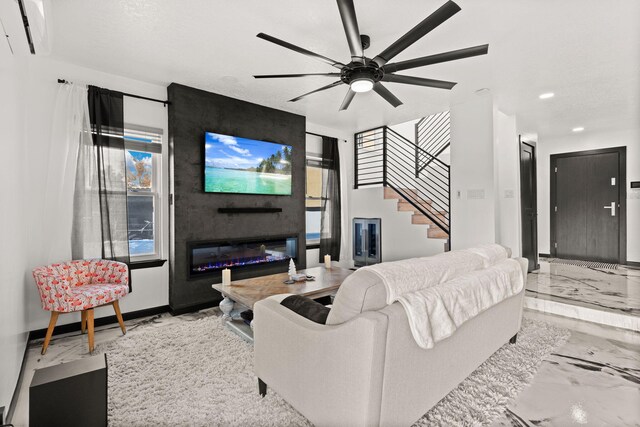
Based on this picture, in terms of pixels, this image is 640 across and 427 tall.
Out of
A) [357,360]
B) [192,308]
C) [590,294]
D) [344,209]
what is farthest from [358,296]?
[344,209]

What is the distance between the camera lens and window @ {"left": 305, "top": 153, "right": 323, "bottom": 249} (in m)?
5.43

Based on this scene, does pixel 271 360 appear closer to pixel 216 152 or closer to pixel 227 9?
pixel 227 9

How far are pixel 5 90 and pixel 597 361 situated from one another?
4525 mm

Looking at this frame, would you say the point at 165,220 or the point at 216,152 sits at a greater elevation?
the point at 216,152

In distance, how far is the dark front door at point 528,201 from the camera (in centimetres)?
511

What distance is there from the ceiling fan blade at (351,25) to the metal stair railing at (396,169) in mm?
3453

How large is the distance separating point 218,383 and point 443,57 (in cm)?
272

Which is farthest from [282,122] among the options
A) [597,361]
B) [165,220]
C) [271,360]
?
[597,361]

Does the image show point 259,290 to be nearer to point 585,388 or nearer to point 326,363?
point 326,363

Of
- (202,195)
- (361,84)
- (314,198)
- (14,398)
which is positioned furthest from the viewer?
(314,198)

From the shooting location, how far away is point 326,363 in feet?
4.66

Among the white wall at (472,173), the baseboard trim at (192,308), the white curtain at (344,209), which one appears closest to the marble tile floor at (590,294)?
the white wall at (472,173)

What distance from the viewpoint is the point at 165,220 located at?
3.72 meters

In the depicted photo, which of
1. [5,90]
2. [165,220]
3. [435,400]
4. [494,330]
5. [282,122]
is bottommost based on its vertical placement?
[435,400]
